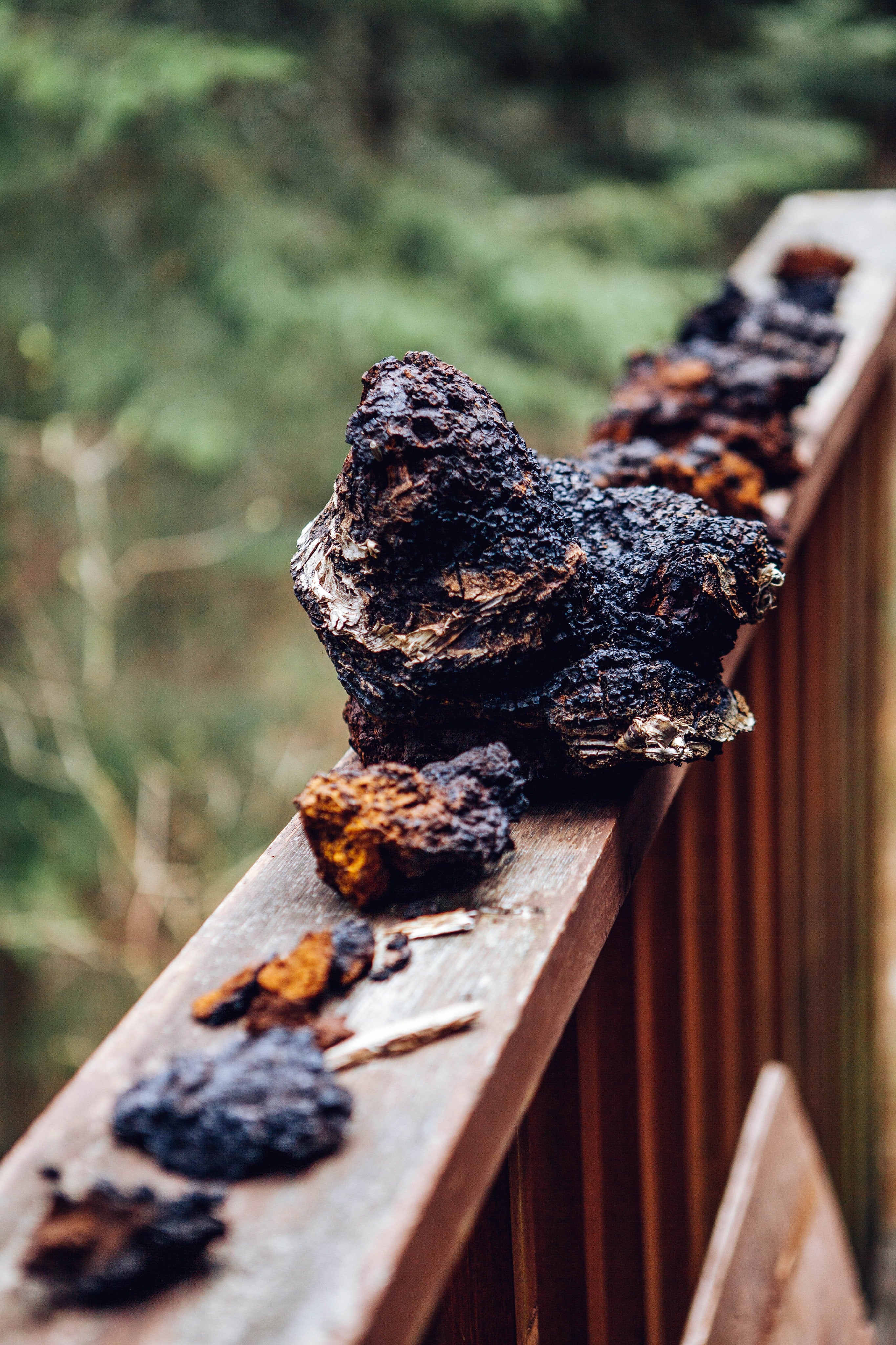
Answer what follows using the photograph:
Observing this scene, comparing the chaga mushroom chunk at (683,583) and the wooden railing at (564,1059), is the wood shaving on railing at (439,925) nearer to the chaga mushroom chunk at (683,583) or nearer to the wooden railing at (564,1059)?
the wooden railing at (564,1059)

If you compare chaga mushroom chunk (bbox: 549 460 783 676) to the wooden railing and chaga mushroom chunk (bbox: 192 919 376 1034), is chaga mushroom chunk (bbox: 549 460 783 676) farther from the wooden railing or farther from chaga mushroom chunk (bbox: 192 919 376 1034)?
chaga mushroom chunk (bbox: 192 919 376 1034)

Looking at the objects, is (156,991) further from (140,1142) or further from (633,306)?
(633,306)

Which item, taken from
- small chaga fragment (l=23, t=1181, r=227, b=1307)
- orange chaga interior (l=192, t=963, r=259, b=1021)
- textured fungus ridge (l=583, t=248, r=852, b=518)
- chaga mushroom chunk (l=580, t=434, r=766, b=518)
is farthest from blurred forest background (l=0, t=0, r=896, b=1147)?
small chaga fragment (l=23, t=1181, r=227, b=1307)

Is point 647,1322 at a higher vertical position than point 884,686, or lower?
higher

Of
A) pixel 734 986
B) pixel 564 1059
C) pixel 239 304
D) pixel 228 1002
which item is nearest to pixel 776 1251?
pixel 734 986

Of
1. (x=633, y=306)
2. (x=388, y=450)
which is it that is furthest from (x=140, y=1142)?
(x=633, y=306)

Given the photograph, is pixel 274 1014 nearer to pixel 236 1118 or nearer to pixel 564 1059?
pixel 236 1118
